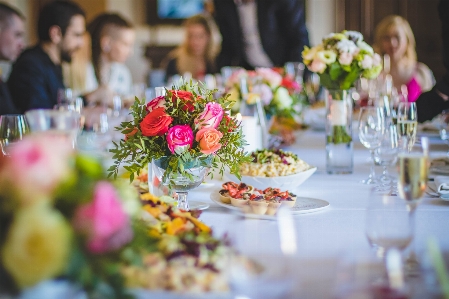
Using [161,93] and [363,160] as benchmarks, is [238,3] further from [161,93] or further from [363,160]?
[161,93]

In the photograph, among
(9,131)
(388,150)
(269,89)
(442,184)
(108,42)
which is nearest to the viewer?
(442,184)

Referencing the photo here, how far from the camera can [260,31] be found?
493 cm

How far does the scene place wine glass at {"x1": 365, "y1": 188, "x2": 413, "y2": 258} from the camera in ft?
2.79

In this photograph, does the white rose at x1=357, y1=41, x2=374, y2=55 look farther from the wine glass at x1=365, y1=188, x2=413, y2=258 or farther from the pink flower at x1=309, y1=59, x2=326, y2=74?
the wine glass at x1=365, y1=188, x2=413, y2=258

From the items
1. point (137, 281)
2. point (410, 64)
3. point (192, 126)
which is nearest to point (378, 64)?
point (192, 126)

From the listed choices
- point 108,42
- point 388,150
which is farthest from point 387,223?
point 108,42

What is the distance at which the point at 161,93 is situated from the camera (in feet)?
4.51

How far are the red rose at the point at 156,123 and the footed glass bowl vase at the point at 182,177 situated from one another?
0.07 m

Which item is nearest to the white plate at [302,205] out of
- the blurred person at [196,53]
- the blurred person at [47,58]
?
the blurred person at [47,58]

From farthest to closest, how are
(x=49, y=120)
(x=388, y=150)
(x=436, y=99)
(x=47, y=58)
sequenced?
(x=47, y=58) < (x=436, y=99) < (x=49, y=120) < (x=388, y=150)

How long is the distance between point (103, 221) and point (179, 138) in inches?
23.5

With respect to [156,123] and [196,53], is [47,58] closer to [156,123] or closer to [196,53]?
[196,53]

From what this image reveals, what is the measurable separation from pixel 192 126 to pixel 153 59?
6.63 meters

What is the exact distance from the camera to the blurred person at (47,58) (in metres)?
3.40
